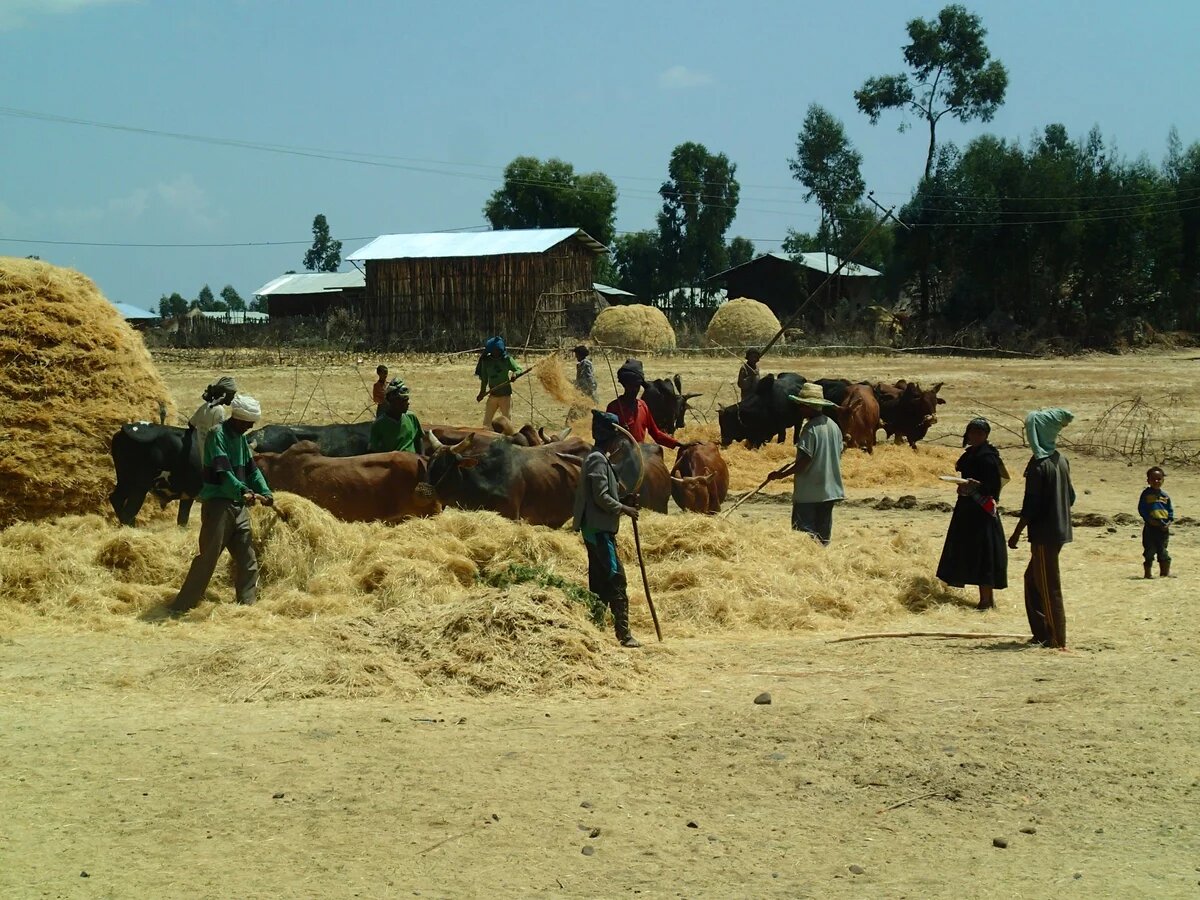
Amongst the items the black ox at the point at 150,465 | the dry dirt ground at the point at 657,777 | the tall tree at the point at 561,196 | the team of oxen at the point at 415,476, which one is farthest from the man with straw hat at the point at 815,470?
the tall tree at the point at 561,196

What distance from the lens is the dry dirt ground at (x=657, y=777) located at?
526cm

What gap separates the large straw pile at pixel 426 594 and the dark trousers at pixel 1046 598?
1361mm

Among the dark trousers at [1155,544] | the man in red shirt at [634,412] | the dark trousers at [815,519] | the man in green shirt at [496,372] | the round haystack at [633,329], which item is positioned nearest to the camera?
the dark trousers at [1155,544]

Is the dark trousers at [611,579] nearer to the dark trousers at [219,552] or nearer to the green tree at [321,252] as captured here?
the dark trousers at [219,552]

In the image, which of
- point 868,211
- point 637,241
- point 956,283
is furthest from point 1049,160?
point 637,241

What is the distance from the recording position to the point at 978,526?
1013 centimetres

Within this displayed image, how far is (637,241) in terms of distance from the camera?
6612 centimetres

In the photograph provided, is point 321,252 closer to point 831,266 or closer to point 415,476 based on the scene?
point 831,266

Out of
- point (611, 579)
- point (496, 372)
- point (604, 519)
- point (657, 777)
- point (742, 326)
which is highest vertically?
point (742, 326)

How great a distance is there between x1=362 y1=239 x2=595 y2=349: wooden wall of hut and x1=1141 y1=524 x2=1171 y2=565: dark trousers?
31271 millimetres

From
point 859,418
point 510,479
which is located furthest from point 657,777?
point 859,418

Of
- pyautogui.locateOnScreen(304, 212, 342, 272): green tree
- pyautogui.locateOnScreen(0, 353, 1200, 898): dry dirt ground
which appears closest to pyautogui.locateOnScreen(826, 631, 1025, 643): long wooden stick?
pyautogui.locateOnScreen(0, 353, 1200, 898): dry dirt ground

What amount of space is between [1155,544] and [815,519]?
2.85 m

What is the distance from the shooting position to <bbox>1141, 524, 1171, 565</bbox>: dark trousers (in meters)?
11.1
